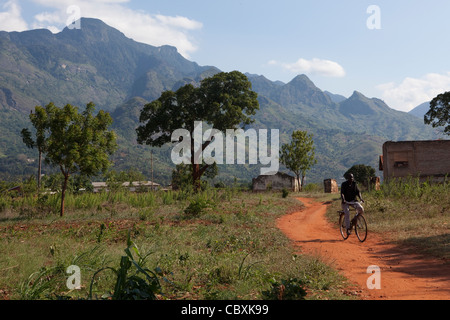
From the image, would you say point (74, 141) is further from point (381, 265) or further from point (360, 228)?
point (381, 265)

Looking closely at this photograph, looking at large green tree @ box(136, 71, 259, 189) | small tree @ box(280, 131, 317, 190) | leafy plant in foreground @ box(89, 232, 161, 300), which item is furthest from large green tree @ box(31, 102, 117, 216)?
small tree @ box(280, 131, 317, 190)

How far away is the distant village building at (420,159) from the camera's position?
37.3 m

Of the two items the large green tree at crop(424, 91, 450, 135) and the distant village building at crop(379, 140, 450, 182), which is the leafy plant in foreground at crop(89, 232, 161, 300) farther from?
the large green tree at crop(424, 91, 450, 135)

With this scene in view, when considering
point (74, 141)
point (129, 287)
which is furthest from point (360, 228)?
point (74, 141)

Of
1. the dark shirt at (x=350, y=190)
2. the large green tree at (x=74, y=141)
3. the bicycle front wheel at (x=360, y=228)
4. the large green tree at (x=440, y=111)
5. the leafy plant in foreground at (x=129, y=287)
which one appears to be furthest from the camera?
the large green tree at (x=440, y=111)

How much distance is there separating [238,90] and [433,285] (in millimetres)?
28459

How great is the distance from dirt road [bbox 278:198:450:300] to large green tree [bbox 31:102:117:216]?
37.3ft

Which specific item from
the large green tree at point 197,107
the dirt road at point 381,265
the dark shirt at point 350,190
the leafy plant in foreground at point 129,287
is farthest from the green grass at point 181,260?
the large green tree at point 197,107

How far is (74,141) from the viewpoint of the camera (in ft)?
59.5

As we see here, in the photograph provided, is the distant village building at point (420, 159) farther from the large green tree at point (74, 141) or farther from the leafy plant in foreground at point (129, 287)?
the leafy plant in foreground at point (129, 287)

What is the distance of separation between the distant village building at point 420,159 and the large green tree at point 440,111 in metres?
11.1
